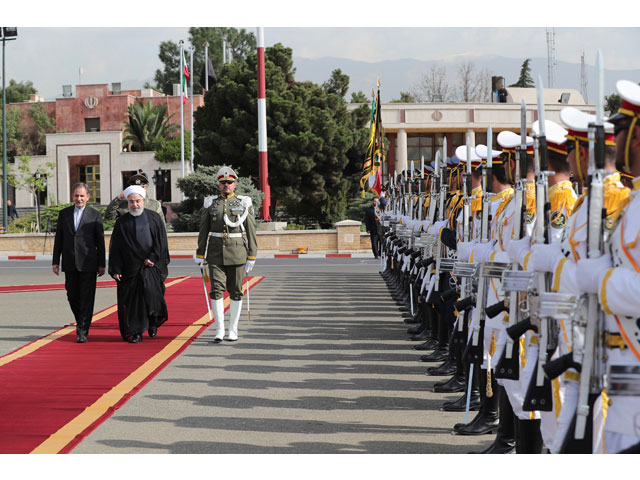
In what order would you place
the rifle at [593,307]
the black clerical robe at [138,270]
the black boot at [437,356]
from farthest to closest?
1. the black clerical robe at [138,270]
2. the black boot at [437,356]
3. the rifle at [593,307]

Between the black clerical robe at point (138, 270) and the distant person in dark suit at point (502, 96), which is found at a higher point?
the distant person in dark suit at point (502, 96)

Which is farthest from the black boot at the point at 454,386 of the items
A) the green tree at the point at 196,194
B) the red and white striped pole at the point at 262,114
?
the green tree at the point at 196,194

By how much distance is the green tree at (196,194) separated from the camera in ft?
114

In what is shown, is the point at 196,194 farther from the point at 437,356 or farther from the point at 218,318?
the point at 437,356

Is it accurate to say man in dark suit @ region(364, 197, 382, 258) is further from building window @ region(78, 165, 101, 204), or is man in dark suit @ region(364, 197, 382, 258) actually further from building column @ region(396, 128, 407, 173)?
building window @ region(78, 165, 101, 204)

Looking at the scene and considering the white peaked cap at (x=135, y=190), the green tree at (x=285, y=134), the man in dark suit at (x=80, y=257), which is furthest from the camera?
the green tree at (x=285, y=134)

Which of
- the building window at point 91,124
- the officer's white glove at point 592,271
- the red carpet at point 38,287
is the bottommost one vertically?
the red carpet at point 38,287

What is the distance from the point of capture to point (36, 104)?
231 ft

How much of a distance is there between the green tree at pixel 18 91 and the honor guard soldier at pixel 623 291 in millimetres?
96675

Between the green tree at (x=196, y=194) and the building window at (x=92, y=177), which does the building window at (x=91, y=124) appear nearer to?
the building window at (x=92, y=177)

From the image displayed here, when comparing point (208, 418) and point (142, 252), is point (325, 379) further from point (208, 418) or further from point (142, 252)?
point (142, 252)

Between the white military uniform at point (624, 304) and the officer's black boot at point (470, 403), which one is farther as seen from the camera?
the officer's black boot at point (470, 403)

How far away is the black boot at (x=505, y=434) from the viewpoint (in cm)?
544

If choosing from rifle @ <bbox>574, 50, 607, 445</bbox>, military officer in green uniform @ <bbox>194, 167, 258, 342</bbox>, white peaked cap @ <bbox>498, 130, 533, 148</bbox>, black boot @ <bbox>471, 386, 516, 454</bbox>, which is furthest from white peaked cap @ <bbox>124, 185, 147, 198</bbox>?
rifle @ <bbox>574, 50, 607, 445</bbox>
